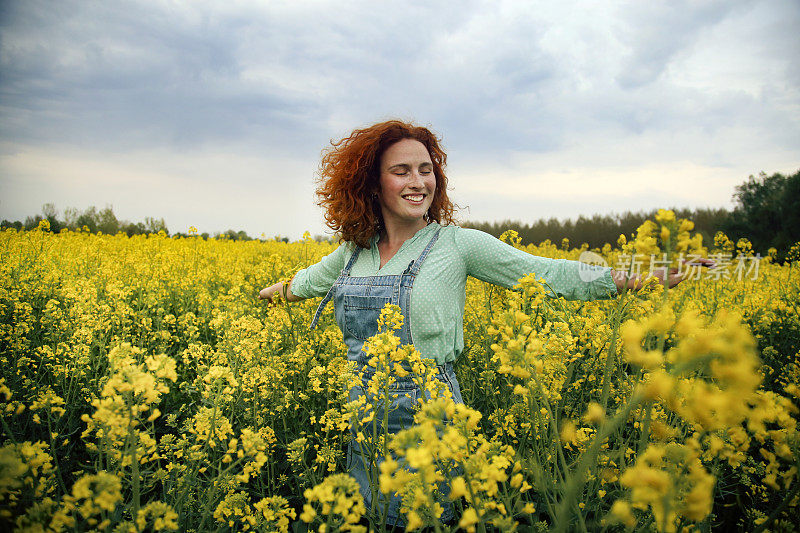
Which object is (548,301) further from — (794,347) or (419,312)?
(794,347)

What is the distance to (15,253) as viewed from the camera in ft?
18.8

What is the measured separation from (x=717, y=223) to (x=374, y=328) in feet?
84.1

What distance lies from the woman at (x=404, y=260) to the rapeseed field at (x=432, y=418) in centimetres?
21

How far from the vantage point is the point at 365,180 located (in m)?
2.90

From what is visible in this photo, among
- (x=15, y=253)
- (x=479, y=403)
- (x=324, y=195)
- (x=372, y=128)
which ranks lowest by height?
(x=479, y=403)

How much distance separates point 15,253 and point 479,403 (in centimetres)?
666

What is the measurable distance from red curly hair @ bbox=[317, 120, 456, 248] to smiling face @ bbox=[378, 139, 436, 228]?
0.36 ft

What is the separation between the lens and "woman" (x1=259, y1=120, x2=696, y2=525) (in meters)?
2.26

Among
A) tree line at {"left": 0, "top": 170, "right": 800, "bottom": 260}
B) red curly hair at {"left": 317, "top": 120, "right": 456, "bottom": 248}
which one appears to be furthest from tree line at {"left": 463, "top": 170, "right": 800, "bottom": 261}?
red curly hair at {"left": 317, "top": 120, "right": 456, "bottom": 248}

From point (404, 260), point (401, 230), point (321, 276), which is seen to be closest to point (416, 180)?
point (401, 230)

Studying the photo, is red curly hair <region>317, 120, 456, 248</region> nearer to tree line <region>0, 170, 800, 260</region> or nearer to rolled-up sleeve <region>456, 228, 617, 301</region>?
rolled-up sleeve <region>456, 228, 617, 301</region>

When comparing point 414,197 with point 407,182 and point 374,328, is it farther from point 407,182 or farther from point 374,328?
point 374,328

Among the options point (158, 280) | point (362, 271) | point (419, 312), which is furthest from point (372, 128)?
point (158, 280)

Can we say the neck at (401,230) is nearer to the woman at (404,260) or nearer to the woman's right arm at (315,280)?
the woman at (404,260)
